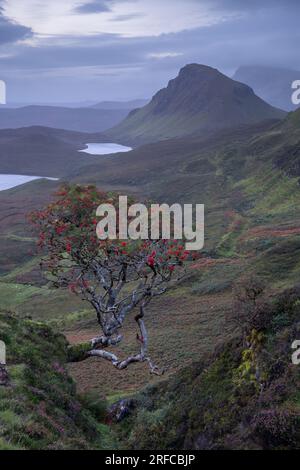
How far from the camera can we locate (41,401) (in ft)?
41.8

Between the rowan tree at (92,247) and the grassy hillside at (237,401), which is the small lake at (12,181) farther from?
the grassy hillside at (237,401)

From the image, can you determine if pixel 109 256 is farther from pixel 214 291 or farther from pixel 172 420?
pixel 214 291

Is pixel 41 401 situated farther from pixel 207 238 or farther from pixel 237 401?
pixel 207 238

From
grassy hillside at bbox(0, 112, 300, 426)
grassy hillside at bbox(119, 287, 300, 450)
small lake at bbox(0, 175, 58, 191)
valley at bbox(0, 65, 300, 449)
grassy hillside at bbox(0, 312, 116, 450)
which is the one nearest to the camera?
grassy hillside at bbox(119, 287, 300, 450)

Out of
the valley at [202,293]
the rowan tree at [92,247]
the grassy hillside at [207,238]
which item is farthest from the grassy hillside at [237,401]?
the rowan tree at [92,247]

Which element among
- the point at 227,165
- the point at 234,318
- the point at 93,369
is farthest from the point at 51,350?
the point at 227,165

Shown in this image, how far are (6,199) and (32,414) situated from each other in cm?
12950

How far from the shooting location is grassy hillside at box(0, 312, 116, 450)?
10172mm

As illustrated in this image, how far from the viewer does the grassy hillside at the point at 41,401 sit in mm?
10172

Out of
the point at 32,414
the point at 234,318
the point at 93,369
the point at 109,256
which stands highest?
the point at 109,256

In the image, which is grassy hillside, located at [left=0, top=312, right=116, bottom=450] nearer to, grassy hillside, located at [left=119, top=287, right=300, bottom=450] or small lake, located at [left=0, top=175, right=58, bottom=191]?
grassy hillside, located at [left=119, top=287, right=300, bottom=450]

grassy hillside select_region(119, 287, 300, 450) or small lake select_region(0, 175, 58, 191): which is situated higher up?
small lake select_region(0, 175, 58, 191)

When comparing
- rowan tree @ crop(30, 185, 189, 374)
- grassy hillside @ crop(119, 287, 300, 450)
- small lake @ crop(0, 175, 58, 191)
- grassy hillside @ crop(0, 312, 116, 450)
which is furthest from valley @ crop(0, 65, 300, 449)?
small lake @ crop(0, 175, 58, 191)
